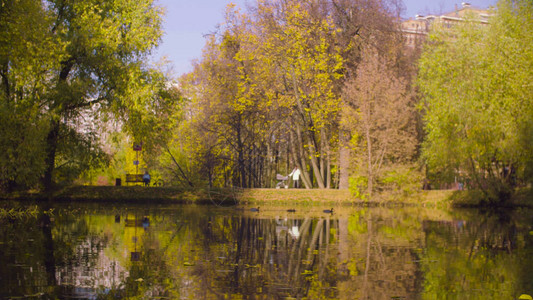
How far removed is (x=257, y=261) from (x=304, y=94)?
23.4 metres

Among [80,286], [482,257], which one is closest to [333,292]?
[80,286]

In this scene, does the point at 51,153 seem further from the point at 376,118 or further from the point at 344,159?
the point at 376,118

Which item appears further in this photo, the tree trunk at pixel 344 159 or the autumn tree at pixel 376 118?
the tree trunk at pixel 344 159

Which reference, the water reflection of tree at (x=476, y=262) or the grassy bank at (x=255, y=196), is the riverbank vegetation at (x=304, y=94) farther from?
the water reflection of tree at (x=476, y=262)

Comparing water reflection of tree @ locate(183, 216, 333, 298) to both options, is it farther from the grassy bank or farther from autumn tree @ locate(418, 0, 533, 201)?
the grassy bank

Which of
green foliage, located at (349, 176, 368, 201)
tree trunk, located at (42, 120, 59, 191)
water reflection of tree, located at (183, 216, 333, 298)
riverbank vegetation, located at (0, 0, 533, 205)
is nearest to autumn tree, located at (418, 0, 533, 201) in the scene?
riverbank vegetation, located at (0, 0, 533, 205)

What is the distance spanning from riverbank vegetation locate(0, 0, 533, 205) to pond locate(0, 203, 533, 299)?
804cm

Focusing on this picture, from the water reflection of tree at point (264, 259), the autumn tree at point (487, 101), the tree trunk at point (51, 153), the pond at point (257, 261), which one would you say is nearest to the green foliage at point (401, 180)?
the autumn tree at point (487, 101)

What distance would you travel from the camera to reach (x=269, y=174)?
44250 mm

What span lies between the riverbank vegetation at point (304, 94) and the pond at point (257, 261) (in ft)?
26.4

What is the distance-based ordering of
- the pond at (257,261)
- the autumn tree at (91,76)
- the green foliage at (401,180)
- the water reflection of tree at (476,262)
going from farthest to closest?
the green foliage at (401,180)
the autumn tree at (91,76)
the water reflection of tree at (476,262)
the pond at (257,261)

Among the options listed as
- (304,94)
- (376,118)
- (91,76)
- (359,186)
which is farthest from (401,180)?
(91,76)

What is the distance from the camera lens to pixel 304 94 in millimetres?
32062

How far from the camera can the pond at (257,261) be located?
6.89m
